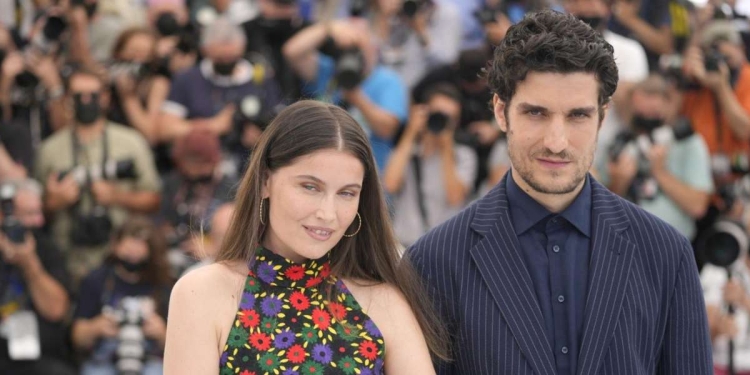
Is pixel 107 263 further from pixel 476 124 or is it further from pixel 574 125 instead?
pixel 574 125

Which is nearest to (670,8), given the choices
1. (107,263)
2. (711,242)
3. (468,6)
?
(468,6)

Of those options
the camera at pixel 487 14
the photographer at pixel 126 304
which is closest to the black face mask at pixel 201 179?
the photographer at pixel 126 304

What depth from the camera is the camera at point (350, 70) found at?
23.5 feet

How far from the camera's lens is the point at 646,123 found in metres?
7.00

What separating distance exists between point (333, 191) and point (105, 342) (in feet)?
11.8

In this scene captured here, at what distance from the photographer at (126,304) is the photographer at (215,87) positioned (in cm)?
80

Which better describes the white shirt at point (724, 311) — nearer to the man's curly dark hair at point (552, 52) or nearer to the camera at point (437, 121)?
the camera at point (437, 121)

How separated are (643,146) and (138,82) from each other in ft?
9.89

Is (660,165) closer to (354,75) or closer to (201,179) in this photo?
(354,75)

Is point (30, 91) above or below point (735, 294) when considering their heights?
above

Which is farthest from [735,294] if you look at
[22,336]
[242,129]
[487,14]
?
[22,336]

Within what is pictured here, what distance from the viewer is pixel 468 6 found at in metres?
7.99

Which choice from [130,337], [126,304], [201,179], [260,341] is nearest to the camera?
[260,341]

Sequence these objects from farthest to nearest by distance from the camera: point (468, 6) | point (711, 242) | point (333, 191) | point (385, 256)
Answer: point (468, 6) → point (711, 242) → point (385, 256) → point (333, 191)
